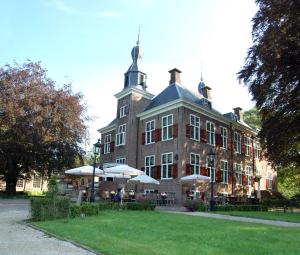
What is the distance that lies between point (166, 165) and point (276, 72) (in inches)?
526

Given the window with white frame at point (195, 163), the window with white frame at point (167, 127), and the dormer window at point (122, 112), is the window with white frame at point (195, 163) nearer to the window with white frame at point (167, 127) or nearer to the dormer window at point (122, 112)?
the window with white frame at point (167, 127)

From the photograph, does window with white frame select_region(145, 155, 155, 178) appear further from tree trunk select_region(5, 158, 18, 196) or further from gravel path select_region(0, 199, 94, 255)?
gravel path select_region(0, 199, 94, 255)

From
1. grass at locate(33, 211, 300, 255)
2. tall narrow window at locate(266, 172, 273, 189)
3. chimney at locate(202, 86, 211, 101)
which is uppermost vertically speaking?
chimney at locate(202, 86, 211, 101)

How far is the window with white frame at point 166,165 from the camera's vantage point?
98.9ft

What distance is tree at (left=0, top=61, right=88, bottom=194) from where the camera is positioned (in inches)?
1238

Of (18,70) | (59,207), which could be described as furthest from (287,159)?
(18,70)

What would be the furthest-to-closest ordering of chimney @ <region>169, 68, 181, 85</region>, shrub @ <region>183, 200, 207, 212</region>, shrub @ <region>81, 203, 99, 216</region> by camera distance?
chimney @ <region>169, 68, 181, 85</region> → shrub @ <region>183, 200, 207, 212</region> → shrub @ <region>81, 203, 99, 216</region>

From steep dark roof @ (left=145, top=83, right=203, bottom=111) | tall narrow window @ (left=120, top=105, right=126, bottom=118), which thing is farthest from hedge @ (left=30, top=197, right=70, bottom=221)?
tall narrow window @ (left=120, top=105, right=126, bottom=118)

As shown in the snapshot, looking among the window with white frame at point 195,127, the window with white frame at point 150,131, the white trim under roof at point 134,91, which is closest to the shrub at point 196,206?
the window with white frame at point 195,127

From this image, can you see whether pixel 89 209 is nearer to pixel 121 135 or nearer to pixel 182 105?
pixel 182 105

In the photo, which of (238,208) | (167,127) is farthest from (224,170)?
(238,208)

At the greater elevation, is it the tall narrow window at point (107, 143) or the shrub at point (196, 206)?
the tall narrow window at point (107, 143)

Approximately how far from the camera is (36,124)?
32.1 meters

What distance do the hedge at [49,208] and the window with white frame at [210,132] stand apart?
796 inches
